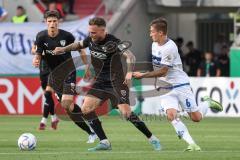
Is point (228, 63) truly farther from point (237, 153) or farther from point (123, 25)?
point (237, 153)

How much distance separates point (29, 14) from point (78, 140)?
15.6 m

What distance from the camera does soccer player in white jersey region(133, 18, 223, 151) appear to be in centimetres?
1552

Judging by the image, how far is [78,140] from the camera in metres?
18.5

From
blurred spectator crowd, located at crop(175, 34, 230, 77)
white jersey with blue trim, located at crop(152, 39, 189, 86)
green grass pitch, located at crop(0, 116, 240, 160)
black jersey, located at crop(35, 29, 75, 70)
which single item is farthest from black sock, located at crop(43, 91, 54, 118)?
blurred spectator crowd, located at crop(175, 34, 230, 77)

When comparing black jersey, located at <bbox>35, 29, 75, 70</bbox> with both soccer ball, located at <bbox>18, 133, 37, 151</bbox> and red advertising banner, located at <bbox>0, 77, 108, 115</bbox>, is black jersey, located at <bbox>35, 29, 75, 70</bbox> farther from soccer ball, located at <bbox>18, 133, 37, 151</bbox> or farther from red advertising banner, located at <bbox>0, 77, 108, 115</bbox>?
red advertising banner, located at <bbox>0, 77, 108, 115</bbox>

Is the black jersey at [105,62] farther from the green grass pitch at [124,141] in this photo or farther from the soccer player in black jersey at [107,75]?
the green grass pitch at [124,141]

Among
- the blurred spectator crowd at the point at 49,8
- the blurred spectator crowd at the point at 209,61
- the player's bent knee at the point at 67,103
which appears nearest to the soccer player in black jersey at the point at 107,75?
the player's bent knee at the point at 67,103

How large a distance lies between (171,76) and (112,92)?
1.05 m

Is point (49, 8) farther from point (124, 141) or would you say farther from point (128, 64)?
point (128, 64)

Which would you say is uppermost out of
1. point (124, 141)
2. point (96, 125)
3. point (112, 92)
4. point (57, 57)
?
point (57, 57)

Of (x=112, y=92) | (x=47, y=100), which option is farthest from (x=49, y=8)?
(x=112, y=92)

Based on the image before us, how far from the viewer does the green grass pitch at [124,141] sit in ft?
48.6

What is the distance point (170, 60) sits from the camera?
15.6 metres

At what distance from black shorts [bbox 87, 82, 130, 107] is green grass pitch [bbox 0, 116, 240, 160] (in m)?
0.85
